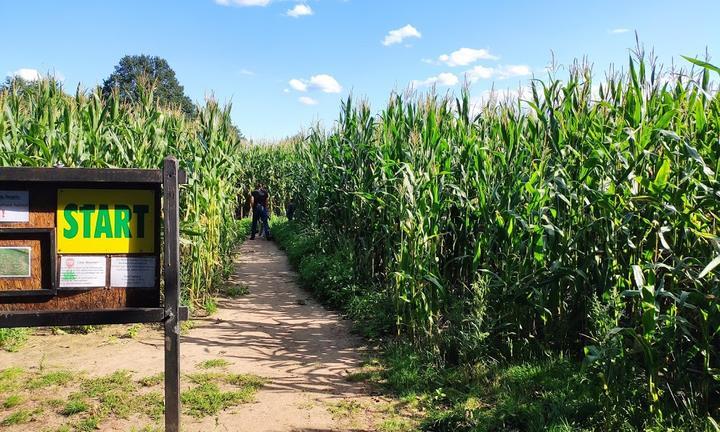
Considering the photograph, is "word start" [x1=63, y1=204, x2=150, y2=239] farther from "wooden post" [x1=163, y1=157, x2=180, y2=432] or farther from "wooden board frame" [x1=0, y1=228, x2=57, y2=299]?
"wooden post" [x1=163, y1=157, x2=180, y2=432]

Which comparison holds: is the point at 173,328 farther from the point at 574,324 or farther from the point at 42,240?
the point at 574,324

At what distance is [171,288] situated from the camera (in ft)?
11.8

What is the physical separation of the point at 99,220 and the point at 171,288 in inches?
27.3

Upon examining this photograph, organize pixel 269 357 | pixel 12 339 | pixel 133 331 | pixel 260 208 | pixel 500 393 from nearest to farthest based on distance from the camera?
pixel 500 393
pixel 269 357
pixel 12 339
pixel 133 331
pixel 260 208

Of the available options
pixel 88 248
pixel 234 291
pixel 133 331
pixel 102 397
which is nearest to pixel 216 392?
pixel 102 397

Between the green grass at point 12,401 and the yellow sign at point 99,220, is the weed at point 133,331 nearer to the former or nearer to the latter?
the green grass at point 12,401

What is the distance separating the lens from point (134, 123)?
25.6 ft

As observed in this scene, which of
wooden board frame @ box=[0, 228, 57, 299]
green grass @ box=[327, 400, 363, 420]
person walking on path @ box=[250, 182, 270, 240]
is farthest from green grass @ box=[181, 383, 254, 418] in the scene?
person walking on path @ box=[250, 182, 270, 240]

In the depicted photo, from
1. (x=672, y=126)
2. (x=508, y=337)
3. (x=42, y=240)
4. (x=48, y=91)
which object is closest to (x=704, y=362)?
(x=508, y=337)

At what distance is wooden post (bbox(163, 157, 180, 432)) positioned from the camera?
11.7 feet

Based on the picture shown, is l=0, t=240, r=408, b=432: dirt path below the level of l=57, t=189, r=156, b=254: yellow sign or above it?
below

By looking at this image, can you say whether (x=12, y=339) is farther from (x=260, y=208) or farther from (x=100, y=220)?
(x=260, y=208)

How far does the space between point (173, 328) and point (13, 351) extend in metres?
3.47

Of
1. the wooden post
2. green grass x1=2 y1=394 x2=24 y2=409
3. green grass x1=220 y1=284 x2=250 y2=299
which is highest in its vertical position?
the wooden post
